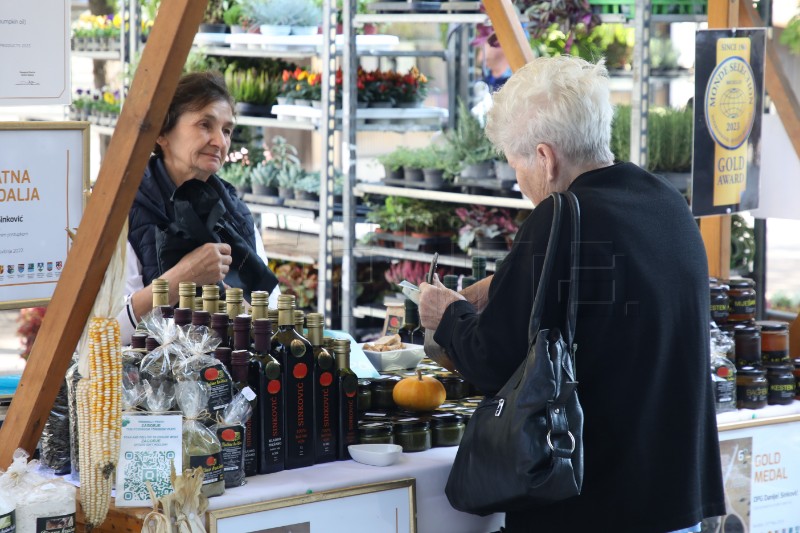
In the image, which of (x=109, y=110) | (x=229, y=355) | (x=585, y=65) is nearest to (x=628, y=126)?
(x=585, y=65)

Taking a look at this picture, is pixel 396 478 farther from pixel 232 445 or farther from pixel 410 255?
pixel 410 255

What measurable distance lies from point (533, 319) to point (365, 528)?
0.66 metres

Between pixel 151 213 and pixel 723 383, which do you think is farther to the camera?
pixel 151 213

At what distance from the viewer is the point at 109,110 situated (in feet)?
25.5

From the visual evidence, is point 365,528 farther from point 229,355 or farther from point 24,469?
point 24,469

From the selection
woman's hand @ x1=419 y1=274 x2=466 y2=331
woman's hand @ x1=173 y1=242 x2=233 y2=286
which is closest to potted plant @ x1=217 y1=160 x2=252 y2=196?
woman's hand @ x1=173 y1=242 x2=233 y2=286

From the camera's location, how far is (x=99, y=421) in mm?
2047

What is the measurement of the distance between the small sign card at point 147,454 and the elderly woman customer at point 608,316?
0.61m

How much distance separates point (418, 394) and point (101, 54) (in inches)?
239

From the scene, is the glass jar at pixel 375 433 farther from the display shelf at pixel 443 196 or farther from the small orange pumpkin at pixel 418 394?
the display shelf at pixel 443 196

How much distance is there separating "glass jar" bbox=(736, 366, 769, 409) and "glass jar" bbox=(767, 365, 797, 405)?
Answer: 0.27ft

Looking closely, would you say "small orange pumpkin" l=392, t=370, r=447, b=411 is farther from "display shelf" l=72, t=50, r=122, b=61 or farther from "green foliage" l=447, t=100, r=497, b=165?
"display shelf" l=72, t=50, r=122, b=61

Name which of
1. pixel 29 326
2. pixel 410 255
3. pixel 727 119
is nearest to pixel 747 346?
pixel 727 119

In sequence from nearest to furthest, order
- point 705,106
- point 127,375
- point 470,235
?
point 127,375, point 705,106, point 470,235
